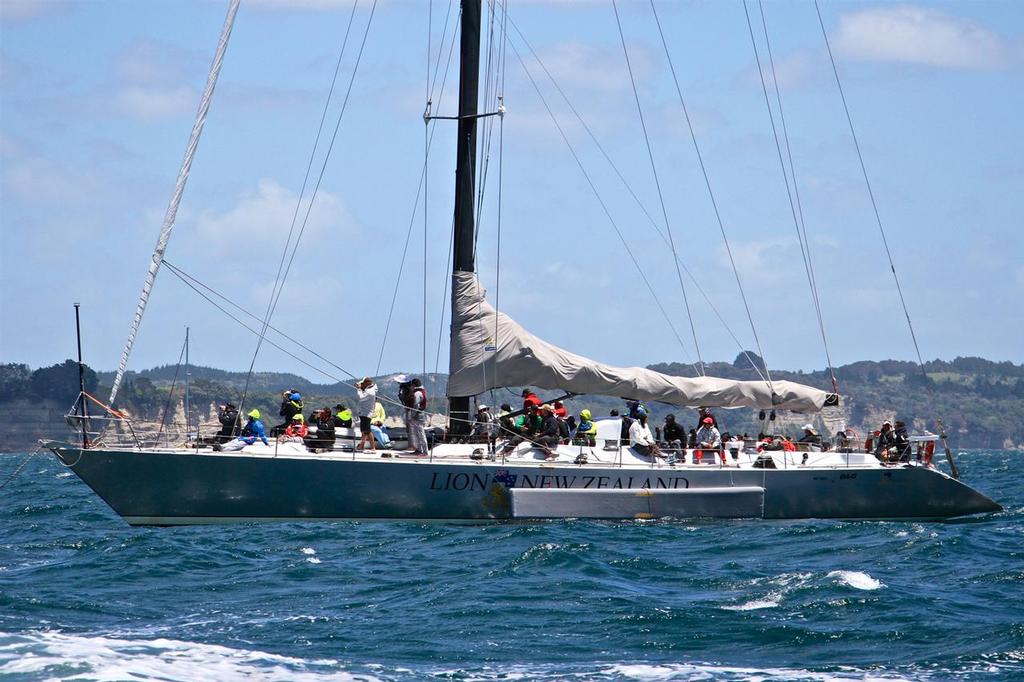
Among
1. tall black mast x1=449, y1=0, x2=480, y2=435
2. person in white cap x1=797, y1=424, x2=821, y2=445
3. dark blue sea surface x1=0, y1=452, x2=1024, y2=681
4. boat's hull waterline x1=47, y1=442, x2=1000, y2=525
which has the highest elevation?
tall black mast x1=449, y1=0, x2=480, y2=435

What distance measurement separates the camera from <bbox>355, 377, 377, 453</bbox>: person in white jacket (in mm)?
25688

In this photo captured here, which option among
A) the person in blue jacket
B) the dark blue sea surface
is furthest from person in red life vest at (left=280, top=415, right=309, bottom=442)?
the dark blue sea surface

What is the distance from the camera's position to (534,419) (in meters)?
25.9

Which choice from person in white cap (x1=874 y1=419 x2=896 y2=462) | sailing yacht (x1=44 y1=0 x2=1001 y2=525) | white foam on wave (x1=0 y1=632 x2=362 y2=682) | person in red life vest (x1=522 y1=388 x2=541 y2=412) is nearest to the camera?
white foam on wave (x1=0 y1=632 x2=362 y2=682)

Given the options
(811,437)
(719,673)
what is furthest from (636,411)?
(719,673)

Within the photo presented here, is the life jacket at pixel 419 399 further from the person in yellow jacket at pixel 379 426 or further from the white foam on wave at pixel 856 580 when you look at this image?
the white foam on wave at pixel 856 580

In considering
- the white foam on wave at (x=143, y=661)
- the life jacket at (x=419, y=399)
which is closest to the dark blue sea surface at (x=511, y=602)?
the white foam on wave at (x=143, y=661)

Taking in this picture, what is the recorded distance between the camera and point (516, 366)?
27250mm

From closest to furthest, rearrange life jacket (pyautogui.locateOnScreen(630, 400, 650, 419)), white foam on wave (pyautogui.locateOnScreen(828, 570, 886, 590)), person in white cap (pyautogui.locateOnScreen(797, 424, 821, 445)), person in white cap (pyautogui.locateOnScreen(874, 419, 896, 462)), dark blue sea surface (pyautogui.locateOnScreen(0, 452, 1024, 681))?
dark blue sea surface (pyautogui.locateOnScreen(0, 452, 1024, 681))
white foam on wave (pyautogui.locateOnScreen(828, 570, 886, 590))
life jacket (pyautogui.locateOnScreen(630, 400, 650, 419))
person in white cap (pyautogui.locateOnScreen(874, 419, 896, 462))
person in white cap (pyautogui.locateOnScreen(797, 424, 821, 445))

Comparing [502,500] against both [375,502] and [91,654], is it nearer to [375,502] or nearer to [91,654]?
[375,502]

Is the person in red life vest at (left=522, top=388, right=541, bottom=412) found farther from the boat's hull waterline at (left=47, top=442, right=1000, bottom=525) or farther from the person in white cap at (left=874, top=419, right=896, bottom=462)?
the person in white cap at (left=874, top=419, right=896, bottom=462)

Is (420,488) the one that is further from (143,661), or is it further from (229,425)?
(143,661)

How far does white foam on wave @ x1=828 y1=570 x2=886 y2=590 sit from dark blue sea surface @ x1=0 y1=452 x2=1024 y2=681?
0.04m

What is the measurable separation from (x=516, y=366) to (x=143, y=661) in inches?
525
